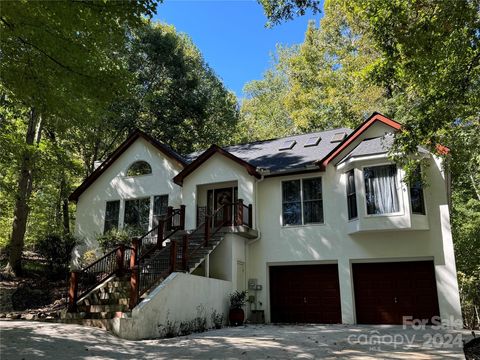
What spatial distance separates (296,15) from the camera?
9.57m

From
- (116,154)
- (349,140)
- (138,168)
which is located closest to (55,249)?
(116,154)

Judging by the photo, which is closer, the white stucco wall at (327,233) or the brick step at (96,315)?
the brick step at (96,315)

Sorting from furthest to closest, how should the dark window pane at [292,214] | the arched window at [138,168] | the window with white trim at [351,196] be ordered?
1. the arched window at [138,168]
2. the dark window pane at [292,214]
3. the window with white trim at [351,196]

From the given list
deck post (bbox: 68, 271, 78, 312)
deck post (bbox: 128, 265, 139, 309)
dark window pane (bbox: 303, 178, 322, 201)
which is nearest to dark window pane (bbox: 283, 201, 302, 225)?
dark window pane (bbox: 303, 178, 322, 201)

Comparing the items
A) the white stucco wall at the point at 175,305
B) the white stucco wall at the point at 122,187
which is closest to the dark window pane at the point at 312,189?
the white stucco wall at the point at 175,305

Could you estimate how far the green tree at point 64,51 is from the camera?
24.5ft

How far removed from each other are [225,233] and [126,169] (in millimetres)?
7306

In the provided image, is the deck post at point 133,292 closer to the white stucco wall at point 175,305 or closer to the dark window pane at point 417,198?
the white stucco wall at point 175,305

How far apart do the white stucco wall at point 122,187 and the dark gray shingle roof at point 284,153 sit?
2029 mm

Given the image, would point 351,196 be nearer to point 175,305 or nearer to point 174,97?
point 175,305

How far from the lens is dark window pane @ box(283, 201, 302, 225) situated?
48.9 ft

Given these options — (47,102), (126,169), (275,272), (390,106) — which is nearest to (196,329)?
(275,272)

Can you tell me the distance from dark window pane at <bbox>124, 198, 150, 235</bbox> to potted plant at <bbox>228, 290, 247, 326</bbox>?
19.9 feet

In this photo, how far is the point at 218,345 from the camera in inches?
321
